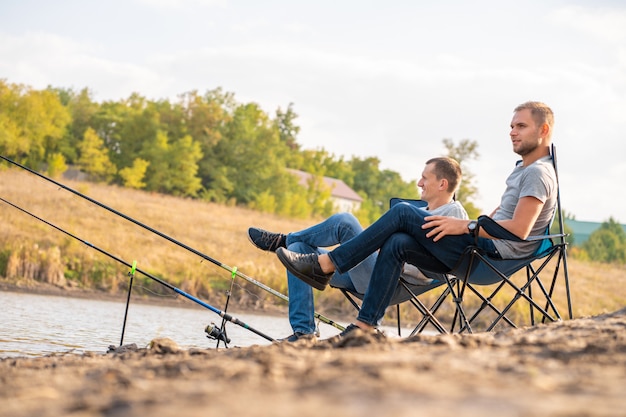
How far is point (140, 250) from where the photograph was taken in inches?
781

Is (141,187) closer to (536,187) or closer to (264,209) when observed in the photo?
(264,209)

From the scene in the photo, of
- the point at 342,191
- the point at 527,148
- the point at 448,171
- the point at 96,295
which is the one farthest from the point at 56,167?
the point at 342,191

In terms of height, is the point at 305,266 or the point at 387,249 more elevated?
the point at 387,249

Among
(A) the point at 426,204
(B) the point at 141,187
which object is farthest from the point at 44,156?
(A) the point at 426,204

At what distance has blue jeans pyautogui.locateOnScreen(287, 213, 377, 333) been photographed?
15.3ft

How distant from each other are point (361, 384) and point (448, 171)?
3049 millimetres

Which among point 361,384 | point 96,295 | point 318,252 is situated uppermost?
point 318,252

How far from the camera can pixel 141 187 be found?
38000 millimetres

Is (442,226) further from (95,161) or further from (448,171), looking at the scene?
(95,161)

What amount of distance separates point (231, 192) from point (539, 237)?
38.6 meters

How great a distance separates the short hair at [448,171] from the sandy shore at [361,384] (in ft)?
6.74

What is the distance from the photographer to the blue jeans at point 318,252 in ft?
15.3

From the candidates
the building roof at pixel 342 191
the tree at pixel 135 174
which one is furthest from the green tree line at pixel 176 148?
the building roof at pixel 342 191

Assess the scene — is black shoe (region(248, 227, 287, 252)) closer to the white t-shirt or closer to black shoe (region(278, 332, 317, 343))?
black shoe (region(278, 332, 317, 343))
